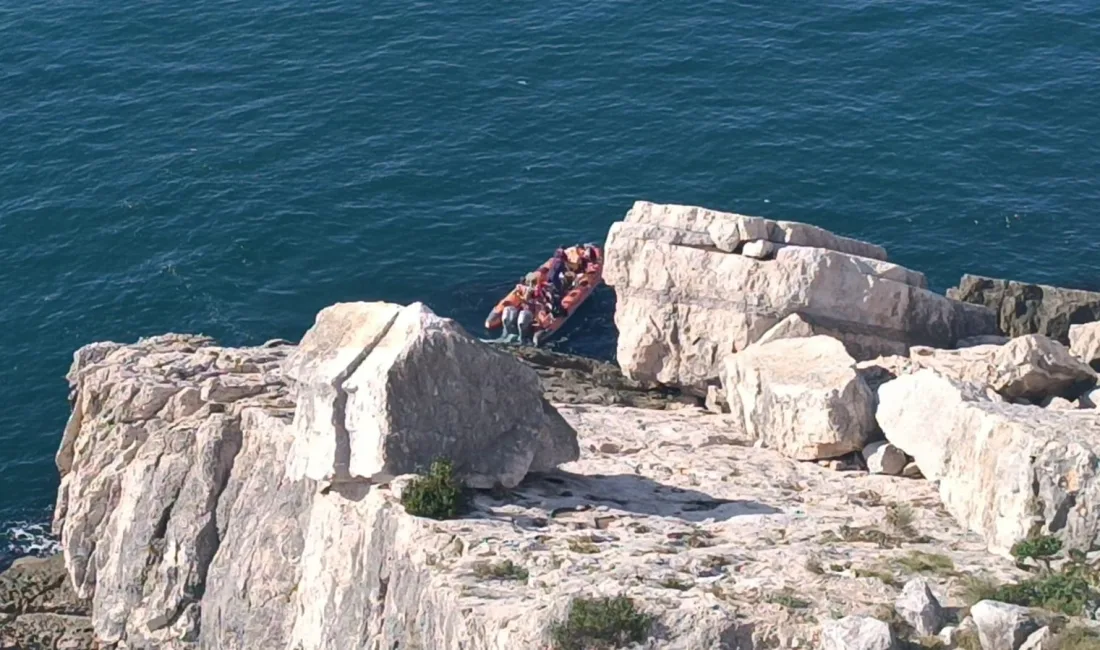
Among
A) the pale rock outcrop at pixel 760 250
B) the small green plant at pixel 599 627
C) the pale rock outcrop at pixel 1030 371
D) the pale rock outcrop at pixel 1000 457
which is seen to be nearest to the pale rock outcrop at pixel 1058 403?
the pale rock outcrop at pixel 1030 371

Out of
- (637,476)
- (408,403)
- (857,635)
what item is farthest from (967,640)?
(408,403)

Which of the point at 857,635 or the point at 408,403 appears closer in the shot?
the point at 857,635

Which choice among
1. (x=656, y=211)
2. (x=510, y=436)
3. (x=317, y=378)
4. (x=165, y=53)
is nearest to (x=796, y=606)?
(x=510, y=436)

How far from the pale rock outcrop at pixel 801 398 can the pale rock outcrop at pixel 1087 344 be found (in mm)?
7599

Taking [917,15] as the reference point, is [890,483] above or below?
below

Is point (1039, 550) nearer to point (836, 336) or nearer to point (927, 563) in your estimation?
point (927, 563)

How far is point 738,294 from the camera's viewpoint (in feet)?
155

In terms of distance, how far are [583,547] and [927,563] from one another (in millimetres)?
6749

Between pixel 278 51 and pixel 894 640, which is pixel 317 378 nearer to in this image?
pixel 894 640

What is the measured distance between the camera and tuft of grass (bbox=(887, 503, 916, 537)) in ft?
111

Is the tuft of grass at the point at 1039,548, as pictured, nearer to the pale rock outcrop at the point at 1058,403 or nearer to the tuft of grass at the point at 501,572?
the pale rock outcrop at the point at 1058,403

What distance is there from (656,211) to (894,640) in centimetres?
2424

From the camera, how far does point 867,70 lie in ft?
226

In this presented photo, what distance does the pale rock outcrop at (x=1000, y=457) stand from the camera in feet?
103
